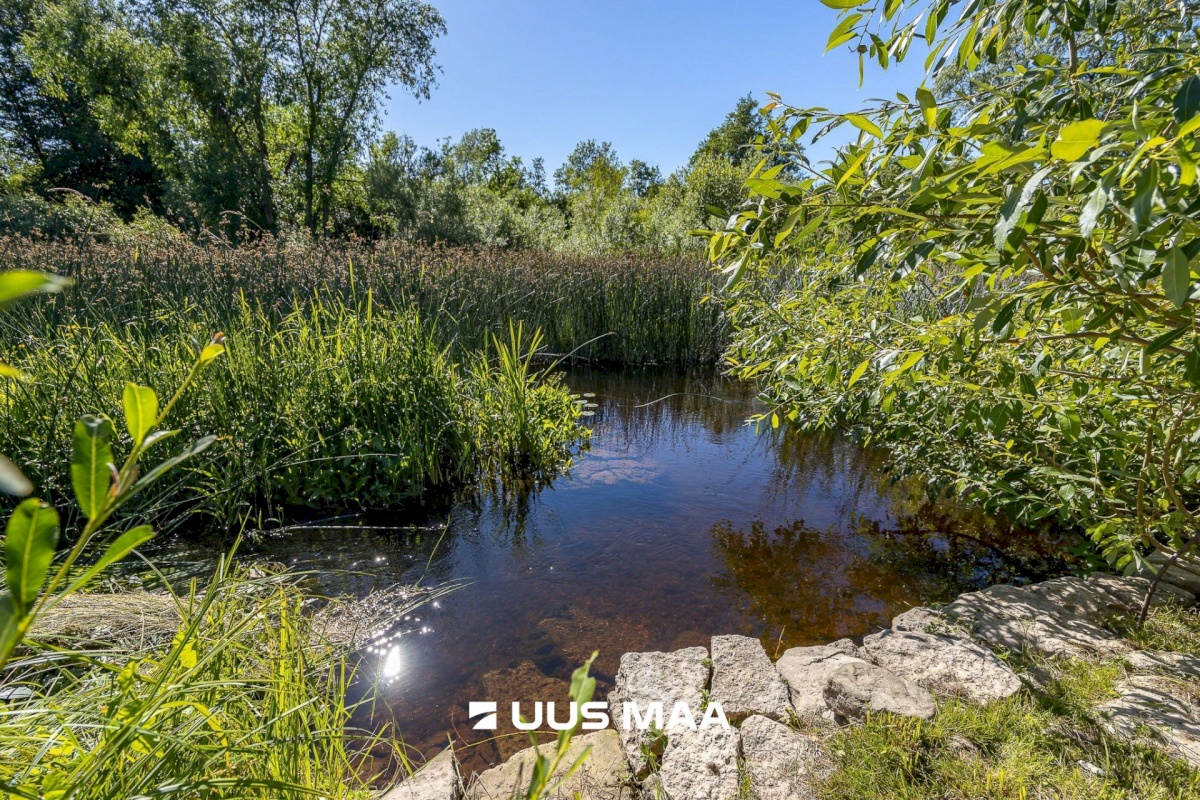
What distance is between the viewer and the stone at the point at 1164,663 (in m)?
1.99

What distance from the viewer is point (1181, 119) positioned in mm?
794

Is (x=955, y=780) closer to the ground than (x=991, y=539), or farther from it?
farther from it

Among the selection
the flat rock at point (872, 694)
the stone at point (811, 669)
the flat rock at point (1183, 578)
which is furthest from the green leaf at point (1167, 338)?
the flat rock at point (1183, 578)

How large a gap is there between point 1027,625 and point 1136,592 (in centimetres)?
71

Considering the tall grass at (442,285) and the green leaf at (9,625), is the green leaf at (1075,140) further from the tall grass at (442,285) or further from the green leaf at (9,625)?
the tall grass at (442,285)

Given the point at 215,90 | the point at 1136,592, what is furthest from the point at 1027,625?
the point at 215,90

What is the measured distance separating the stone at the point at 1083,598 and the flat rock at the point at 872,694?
116 cm

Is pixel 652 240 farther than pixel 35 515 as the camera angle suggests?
Yes

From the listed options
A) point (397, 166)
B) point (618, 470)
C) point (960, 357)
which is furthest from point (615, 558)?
point (397, 166)

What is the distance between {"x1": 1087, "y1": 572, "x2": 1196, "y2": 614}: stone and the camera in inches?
100

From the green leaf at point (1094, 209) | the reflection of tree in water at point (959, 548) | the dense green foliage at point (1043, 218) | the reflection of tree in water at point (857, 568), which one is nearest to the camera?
the green leaf at point (1094, 209)

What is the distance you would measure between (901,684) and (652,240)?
17.8 metres

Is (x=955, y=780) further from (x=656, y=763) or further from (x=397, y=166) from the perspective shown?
(x=397, y=166)

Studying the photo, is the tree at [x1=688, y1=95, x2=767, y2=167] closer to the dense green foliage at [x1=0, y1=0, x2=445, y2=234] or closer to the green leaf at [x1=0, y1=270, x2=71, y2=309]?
the dense green foliage at [x1=0, y1=0, x2=445, y2=234]
